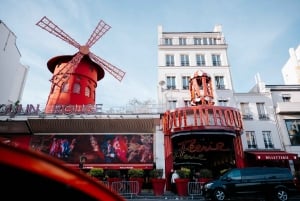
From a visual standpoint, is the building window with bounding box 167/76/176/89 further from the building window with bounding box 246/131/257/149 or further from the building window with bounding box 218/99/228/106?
the building window with bounding box 246/131/257/149

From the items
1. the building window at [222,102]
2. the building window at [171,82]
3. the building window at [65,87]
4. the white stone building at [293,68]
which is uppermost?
the white stone building at [293,68]

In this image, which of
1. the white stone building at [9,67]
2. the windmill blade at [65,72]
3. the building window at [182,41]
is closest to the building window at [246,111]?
the building window at [182,41]

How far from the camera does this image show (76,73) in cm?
1919

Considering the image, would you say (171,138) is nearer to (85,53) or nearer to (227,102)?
(227,102)

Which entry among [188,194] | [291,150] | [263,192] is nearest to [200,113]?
[188,194]

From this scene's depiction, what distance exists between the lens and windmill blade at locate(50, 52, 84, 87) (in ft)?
61.5

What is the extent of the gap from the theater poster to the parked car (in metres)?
14.5

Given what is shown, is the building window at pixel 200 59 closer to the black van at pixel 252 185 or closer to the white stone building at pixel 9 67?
the black van at pixel 252 185

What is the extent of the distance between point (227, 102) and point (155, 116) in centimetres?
688

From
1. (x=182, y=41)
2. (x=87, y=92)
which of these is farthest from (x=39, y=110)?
(x=182, y=41)

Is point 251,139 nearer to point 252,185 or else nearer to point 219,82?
point 219,82

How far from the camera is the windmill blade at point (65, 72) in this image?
18.8 m

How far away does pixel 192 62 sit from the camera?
2066 centimetres

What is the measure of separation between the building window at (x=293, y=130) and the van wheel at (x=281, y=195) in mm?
9419
